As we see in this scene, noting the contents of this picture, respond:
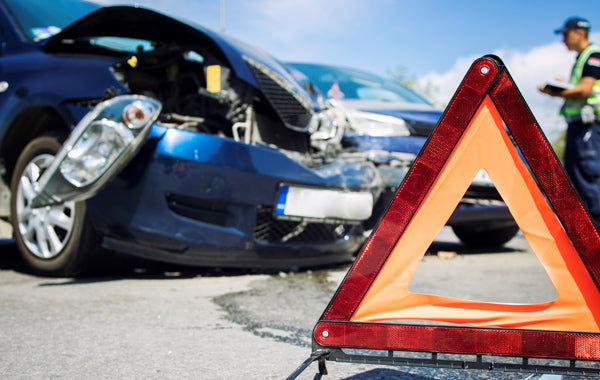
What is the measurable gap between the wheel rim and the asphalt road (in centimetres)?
19

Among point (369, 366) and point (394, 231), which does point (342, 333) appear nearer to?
point (394, 231)

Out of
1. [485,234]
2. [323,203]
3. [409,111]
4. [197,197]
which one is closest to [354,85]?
[409,111]

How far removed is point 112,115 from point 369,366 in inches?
72.3

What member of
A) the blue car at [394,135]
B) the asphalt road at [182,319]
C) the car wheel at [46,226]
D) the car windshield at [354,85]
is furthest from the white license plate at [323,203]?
the car windshield at [354,85]

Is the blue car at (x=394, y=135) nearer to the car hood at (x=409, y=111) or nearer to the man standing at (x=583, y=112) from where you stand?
the car hood at (x=409, y=111)

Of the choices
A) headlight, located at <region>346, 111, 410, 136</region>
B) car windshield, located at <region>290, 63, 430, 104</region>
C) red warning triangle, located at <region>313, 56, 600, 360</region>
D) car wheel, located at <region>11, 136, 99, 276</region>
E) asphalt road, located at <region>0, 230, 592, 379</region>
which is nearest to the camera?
red warning triangle, located at <region>313, 56, 600, 360</region>

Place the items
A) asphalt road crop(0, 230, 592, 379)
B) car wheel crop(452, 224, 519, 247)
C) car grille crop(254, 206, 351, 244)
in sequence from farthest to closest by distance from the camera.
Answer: car wheel crop(452, 224, 519, 247), car grille crop(254, 206, 351, 244), asphalt road crop(0, 230, 592, 379)

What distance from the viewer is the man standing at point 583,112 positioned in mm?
3912

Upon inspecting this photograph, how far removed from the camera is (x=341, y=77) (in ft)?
20.1

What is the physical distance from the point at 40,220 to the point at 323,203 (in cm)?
165

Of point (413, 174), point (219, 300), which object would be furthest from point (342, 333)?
point (219, 300)

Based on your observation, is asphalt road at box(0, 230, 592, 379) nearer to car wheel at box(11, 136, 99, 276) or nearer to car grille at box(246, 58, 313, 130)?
car wheel at box(11, 136, 99, 276)

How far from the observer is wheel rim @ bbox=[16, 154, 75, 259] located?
3371 mm

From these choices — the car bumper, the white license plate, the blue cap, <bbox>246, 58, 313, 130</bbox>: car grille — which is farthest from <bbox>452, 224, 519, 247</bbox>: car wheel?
the car bumper
